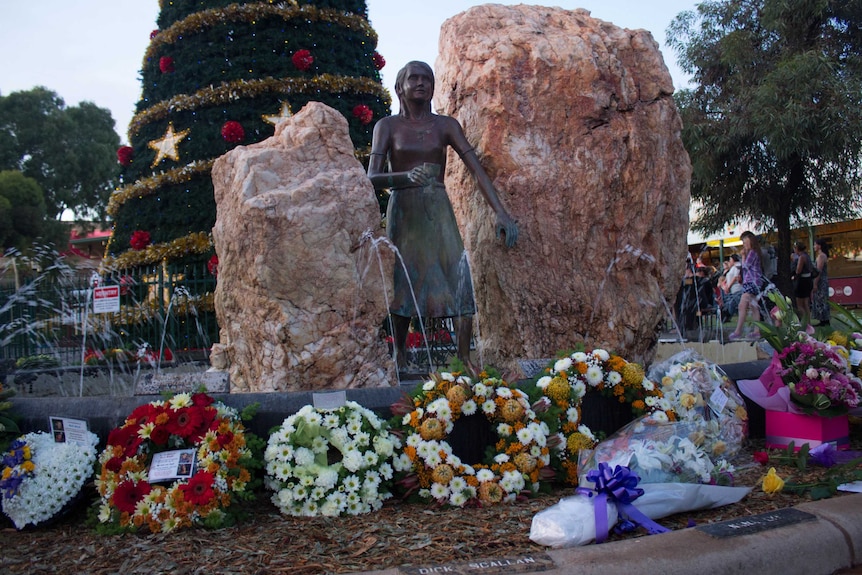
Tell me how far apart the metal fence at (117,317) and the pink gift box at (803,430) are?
5963 millimetres

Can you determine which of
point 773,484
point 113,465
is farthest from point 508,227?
point 113,465

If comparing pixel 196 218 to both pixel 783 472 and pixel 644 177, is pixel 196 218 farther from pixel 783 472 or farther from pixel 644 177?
pixel 783 472

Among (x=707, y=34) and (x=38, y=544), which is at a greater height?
(x=707, y=34)

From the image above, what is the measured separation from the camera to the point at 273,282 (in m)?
4.48

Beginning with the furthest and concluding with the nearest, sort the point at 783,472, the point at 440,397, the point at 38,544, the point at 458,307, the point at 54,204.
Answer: the point at 54,204, the point at 458,307, the point at 783,472, the point at 440,397, the point at 38,544

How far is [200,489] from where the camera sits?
3.21 metres

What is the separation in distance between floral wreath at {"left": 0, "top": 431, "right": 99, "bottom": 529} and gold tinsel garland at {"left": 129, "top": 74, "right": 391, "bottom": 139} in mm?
6581

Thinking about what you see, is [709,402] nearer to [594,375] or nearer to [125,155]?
[594,375]

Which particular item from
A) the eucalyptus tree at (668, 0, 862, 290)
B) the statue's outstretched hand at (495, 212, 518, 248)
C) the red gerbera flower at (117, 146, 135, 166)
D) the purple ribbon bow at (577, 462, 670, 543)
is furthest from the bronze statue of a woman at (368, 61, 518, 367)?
the eucalyptus tree at (668, 0, 862, 290)

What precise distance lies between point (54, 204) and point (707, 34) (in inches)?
1334

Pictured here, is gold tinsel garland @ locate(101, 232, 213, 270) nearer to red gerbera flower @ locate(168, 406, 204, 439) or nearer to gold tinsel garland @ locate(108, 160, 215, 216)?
gold tinsel garland @ locate(108, 160, 215, 216)

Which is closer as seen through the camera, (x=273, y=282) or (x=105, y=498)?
(x=105, y=498)

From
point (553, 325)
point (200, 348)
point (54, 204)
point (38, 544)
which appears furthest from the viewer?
point (54, 204)

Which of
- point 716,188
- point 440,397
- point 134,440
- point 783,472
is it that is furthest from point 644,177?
point 716,188
